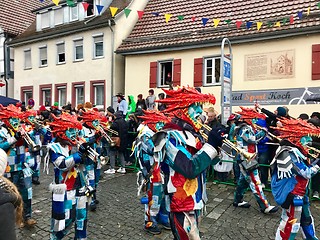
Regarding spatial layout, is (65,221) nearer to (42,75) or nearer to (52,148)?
(52,148)

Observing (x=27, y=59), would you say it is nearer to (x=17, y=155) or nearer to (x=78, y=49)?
(x=78, y=49)

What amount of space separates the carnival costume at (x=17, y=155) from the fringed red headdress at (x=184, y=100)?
3.36m

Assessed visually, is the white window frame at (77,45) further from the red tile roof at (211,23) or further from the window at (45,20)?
the window at (45,20)

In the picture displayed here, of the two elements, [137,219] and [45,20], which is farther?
[45,20]

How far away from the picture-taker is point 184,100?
3.96 m

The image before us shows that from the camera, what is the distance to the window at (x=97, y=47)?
2028 cm

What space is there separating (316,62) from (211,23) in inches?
214

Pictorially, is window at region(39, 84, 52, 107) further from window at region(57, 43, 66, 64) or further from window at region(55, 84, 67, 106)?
window at region(57, 43, 66, 64)

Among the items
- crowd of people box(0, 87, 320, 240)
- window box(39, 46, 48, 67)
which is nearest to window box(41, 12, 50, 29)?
window box(39, 46, 48, 67)

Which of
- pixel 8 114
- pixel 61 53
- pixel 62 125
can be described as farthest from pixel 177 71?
pixel 62 125

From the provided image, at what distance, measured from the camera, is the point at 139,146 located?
6.51 m

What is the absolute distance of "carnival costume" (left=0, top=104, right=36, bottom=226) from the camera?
604cm

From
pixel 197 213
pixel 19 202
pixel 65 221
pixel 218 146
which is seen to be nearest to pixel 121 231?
pixel 65 221

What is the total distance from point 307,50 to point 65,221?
39.7ft
